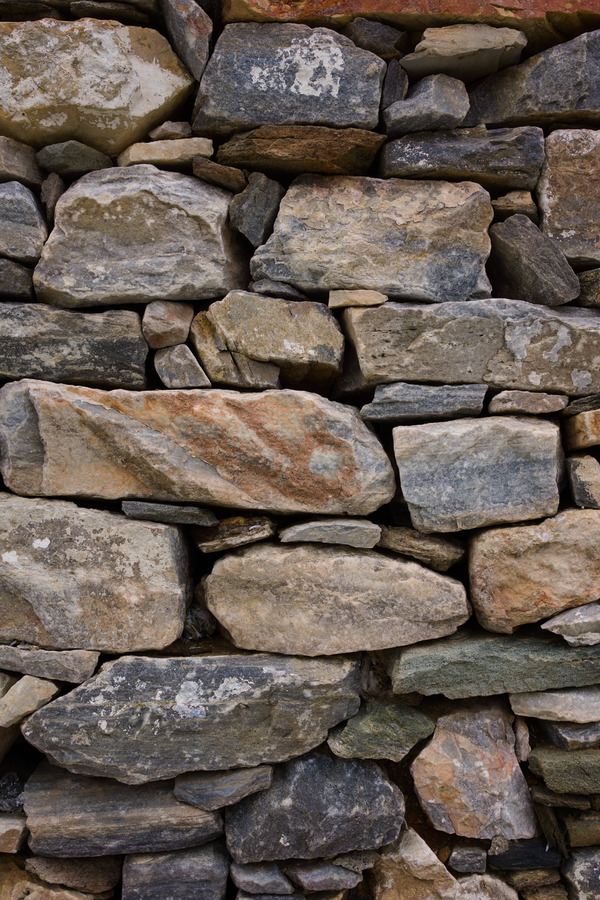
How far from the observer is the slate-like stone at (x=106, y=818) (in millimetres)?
2227

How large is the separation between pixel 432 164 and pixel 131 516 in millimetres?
1717

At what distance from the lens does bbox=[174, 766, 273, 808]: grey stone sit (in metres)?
2.26

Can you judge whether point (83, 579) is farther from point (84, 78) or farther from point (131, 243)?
point (84, 78)

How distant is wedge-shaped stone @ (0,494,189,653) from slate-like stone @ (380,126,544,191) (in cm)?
166

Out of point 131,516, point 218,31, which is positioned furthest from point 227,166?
point 131,516

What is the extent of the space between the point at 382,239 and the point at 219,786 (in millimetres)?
2096

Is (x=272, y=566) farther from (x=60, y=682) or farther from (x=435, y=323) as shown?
(x=435, y=323)

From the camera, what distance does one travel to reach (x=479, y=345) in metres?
2.34

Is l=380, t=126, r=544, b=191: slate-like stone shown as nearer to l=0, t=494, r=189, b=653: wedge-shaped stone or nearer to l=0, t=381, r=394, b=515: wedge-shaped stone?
l=0, t=381, r=394, b=515: wedge-shaped stone

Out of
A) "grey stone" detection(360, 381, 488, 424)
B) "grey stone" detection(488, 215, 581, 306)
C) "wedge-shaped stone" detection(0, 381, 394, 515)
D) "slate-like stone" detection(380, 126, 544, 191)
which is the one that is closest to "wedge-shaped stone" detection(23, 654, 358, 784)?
"wedge-shaped stone" detection(0, 381, 394, 515)

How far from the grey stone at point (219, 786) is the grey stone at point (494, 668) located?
599 mm

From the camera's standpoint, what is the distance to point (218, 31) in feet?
7.79

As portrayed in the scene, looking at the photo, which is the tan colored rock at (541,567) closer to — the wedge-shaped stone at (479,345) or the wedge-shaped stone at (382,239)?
the wedge-shaped stone at (479,345)

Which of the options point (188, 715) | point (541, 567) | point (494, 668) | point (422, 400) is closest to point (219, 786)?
point (188, 715)
